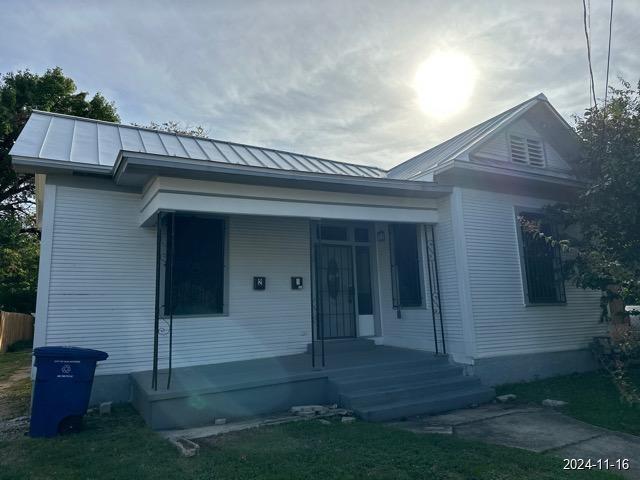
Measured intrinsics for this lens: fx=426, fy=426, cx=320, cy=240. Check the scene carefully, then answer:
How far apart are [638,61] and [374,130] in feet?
16.6

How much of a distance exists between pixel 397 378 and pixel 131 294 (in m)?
4.10

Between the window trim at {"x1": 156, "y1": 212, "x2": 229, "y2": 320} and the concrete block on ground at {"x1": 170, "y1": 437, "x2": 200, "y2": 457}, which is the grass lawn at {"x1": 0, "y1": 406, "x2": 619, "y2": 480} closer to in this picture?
Answer: the concrete block on ground at {"x1": 170, "y1": 437, "x2": 200, "y2": 457}

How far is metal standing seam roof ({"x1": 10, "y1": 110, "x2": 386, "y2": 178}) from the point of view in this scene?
19.9ft

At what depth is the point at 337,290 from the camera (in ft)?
27.6

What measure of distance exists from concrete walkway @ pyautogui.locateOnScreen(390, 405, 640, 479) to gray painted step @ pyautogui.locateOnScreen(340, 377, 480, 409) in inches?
15.7

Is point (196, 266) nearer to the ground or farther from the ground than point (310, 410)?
farther from the ground

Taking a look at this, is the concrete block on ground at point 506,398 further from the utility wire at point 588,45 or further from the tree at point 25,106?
the tree at point 25,106

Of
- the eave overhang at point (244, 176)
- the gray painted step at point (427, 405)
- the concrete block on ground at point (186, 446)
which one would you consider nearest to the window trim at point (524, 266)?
the eave overhang at point (244, 176)

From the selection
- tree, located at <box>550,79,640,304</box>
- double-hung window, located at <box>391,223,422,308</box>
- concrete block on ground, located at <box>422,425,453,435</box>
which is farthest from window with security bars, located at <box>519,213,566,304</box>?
concrete block on ground, located at <box>422,425,453,435</box>

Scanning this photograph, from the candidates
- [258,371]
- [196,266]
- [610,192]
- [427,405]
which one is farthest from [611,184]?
[196,266]

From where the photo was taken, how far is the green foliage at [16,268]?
16.5 m

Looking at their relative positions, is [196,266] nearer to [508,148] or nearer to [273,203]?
[273,203]

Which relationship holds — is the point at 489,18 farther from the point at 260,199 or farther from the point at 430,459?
the point at 430,459

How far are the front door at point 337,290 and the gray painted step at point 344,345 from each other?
0.25 metres
